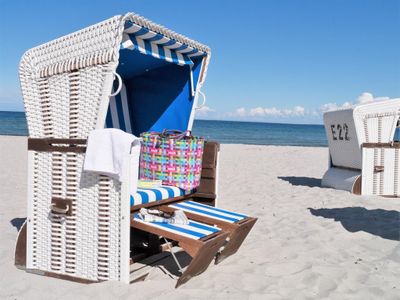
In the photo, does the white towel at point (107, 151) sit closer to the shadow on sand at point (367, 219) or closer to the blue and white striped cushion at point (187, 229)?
the blue and white striped cushion at point (187, 229)

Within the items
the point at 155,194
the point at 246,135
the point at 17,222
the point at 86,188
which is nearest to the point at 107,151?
the point at 86,188

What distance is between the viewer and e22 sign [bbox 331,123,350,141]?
7617 millimetres

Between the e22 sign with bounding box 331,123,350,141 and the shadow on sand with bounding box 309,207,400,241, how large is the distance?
1931 mm

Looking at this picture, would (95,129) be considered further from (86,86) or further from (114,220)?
(114,220)

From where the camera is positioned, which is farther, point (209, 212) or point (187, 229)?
point (209, 212)

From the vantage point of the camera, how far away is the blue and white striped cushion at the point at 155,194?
3588mm

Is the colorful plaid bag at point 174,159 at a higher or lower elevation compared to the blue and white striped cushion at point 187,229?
higher

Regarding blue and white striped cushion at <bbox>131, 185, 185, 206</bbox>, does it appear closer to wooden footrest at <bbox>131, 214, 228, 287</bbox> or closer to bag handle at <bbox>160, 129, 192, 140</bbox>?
wooden footrest at <bbox>131, 214, 228, 287</bbox>

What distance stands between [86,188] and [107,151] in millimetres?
394

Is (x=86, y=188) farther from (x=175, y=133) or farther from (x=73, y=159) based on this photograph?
(x=175, y=133)

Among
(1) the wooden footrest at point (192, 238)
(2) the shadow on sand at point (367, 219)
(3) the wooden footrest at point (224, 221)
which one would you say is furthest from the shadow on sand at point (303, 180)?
(1) the wooden footrest at point (192, 238)

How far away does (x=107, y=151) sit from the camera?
3125 millimetres

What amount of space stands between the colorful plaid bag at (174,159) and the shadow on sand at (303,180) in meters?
4.84

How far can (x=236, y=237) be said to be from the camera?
3.75 m
